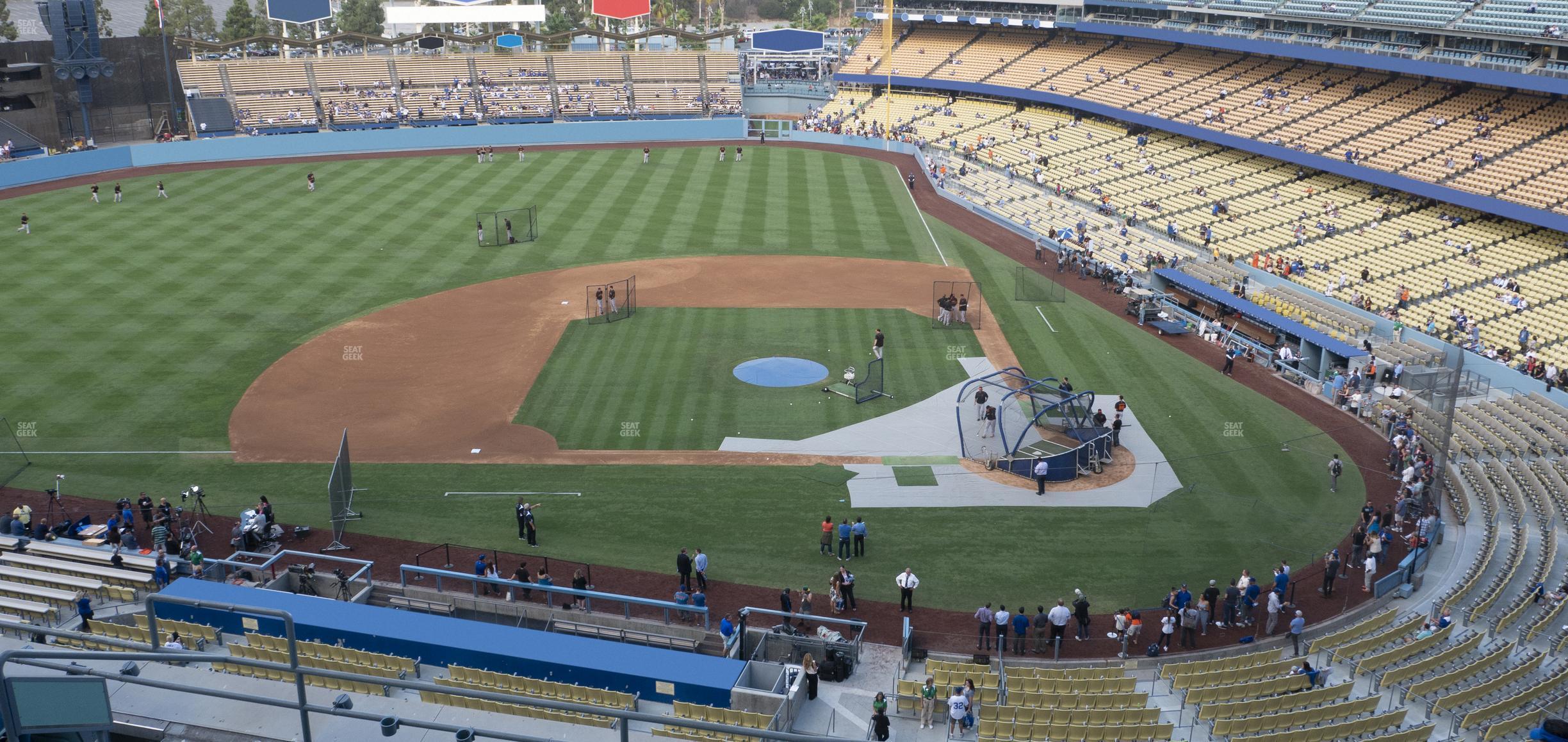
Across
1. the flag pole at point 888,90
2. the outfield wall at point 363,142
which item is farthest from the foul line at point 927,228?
the outfield wall at point 363,142

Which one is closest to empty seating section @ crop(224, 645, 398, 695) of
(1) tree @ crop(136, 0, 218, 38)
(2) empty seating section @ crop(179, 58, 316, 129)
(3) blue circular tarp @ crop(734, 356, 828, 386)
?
(3) blue circular tarp @ crop(734, 356, 828, 386)

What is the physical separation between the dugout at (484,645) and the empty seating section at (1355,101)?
123 feet

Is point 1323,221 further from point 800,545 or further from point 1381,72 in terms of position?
point 800,545

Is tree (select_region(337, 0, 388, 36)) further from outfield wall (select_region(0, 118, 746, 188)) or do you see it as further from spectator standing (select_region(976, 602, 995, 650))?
spectator standing (select_region(976, 602, 995, 650))

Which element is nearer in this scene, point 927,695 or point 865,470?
point 927,695

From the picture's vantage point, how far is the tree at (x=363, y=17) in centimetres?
10788

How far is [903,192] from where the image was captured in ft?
209

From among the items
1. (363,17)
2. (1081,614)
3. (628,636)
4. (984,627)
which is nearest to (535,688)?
(628,636)

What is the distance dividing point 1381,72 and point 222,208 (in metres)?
56.8

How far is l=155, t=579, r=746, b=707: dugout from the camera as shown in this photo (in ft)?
63.8

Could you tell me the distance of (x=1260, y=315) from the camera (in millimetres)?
41594

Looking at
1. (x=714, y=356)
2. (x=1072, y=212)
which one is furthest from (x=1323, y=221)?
(x=714, y=356)

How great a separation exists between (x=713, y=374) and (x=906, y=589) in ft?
47.9

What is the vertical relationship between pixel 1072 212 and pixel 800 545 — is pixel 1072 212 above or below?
above
